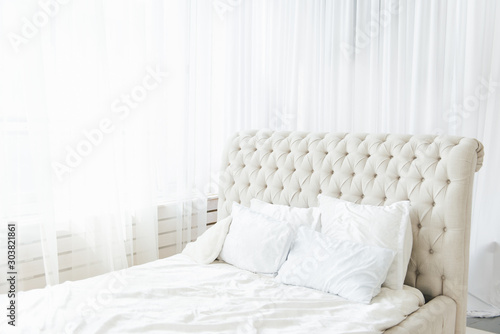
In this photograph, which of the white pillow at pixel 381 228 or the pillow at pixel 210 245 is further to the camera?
the pillow at pixel 210 245

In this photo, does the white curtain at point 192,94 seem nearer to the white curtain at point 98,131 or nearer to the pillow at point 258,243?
the white curtain at point 98,131

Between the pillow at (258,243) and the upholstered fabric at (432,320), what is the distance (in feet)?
2.21

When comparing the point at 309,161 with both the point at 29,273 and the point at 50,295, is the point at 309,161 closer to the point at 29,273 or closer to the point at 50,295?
the point at 50,295

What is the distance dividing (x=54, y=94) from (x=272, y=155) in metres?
1.24

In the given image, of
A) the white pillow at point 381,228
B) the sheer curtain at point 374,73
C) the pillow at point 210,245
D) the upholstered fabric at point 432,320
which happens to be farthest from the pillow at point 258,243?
the sheer curtain at point 374,73

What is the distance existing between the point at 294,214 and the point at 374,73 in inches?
50.2

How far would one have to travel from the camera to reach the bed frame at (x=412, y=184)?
1.99m

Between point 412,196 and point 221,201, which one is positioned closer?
point 412,196

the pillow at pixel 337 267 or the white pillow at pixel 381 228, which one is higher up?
the white pillow at pixel 381 228

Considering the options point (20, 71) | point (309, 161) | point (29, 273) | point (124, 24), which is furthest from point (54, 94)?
point (309, 161)

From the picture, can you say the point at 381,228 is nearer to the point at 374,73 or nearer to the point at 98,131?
the point at 374,73

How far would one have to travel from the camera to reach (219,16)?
337 centimetres

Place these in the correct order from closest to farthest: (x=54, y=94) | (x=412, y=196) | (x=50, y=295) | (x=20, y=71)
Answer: (x=50, y=295)
(x=412, y=196)
(x=20, y=71)
(x=54, y=94)

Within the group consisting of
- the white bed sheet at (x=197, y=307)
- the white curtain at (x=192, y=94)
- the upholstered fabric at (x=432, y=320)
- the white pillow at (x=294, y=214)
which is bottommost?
the upholstered fabric at (x=432, y=320)
